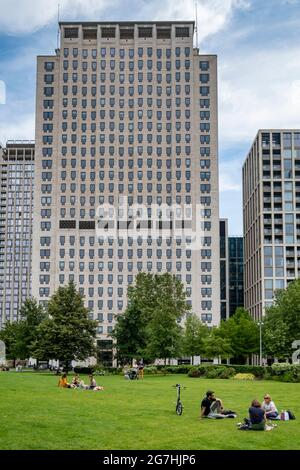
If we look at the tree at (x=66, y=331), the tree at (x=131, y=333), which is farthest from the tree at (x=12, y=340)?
the tree at (x=131, y=333)

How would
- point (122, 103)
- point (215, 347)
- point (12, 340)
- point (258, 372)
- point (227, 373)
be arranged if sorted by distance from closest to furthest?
point (258, 372) → point (227, 373) → point (215, 347) → point (12, 340) → point (122, 103)

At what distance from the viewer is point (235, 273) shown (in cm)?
18425

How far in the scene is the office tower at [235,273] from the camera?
17950cm

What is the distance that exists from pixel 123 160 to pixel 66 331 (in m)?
79.0

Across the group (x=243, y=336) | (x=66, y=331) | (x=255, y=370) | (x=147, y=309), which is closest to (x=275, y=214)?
(x=243, y=336)

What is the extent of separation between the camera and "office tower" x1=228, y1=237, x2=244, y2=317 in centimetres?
17950

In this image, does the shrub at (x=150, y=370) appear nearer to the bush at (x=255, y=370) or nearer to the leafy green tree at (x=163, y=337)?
the leafy green tree at (x=163, y=337)

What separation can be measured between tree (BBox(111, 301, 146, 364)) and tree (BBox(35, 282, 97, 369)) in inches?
231

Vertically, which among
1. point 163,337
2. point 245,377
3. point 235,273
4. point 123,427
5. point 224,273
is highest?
point 235,273

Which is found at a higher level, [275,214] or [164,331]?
[275,214]

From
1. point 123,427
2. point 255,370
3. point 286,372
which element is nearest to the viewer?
point 123,427

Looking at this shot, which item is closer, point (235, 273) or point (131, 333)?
point (131, 333)

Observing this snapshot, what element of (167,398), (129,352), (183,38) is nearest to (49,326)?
(129,352)

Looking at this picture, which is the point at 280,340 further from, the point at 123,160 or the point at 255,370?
the point at 123,160
